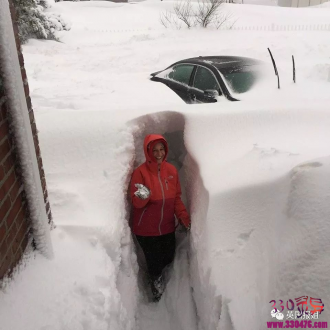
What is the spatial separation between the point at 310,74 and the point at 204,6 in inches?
259

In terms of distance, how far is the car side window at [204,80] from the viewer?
440 cm

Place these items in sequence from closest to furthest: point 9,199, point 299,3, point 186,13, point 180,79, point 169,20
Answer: point 9,199 < point 180,79 < point 186,13 < point 169,20 < point 299,3

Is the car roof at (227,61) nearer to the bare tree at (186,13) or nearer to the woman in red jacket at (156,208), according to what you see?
the woman in red jacket at (156,208)

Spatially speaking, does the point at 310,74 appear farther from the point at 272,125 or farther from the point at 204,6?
the point at 204,6

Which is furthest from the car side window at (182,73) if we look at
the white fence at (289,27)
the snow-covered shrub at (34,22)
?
the snow-covered shrub at (34,22)

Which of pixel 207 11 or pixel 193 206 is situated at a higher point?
pixel 207 11

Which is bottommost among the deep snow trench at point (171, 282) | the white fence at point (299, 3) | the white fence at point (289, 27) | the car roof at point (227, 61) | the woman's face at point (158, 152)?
the deep snow trench at point (171, 282)

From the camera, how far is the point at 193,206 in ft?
10.3

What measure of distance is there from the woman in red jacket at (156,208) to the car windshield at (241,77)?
5.84 ft

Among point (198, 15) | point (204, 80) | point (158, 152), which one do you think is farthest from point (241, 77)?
point (198, 15)

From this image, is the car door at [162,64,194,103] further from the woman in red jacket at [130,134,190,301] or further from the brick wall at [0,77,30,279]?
the brick wall at [0,77,30,279]

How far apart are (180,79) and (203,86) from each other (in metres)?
0.58

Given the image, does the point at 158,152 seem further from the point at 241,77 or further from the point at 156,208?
the point at 241,77

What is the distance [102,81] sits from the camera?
550cm
